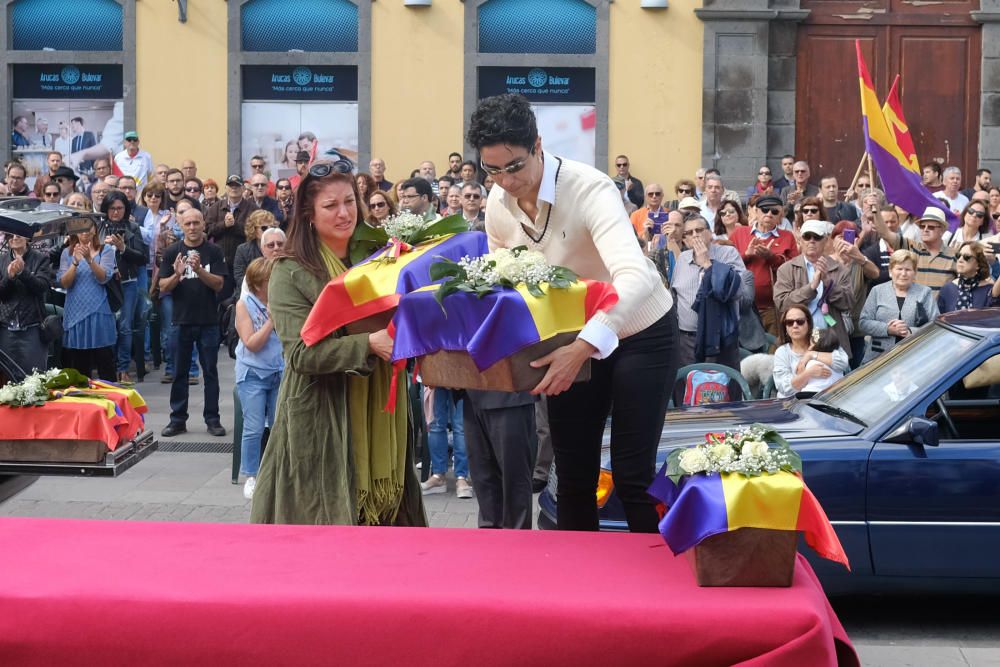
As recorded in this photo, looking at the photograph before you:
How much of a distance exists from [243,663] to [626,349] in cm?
171

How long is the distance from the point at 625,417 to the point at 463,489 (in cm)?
525

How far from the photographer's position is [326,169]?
514 centimetres

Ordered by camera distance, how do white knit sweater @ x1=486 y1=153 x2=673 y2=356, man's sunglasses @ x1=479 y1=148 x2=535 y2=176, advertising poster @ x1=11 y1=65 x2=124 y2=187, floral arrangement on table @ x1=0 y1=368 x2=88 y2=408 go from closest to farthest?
white knit sweater @ x1=486 y1=153 x2=673 y2=356, man's sunglasses @ x1=479 y1=148 x2=535 y2=176, floral arrangement on table @ x1=0 y1=368 x2=88 y2=408, advertising poster @ x1=11 y1=65 x2=124 y2=187

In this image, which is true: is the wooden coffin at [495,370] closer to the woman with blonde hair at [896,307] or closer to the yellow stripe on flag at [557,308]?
the yellow stripe on flag at [557,308]

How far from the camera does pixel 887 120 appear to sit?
1541 cm

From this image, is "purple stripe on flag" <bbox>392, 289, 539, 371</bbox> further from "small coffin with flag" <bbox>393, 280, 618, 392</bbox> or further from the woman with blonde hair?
the woman with blonde hair

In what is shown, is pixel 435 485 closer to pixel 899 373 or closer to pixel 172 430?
pixel 172 430

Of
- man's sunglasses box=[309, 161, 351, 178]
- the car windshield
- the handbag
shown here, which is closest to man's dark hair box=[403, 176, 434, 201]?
the handbag

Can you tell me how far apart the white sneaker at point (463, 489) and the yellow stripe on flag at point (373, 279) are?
5.25 metres

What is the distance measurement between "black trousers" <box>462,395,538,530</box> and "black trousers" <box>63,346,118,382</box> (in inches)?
249

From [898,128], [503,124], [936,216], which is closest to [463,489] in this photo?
[936,216]

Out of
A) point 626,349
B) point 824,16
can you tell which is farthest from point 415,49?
point 626,349

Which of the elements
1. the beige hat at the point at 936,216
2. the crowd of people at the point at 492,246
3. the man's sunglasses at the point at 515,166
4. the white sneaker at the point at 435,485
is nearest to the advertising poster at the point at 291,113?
the crowd of people at the point at 492,246

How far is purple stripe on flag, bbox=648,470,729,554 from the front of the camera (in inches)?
154
